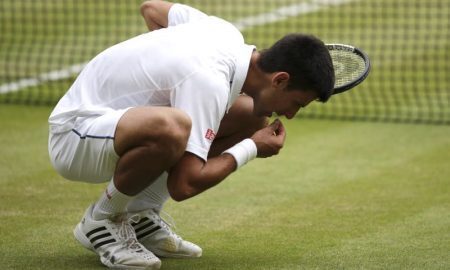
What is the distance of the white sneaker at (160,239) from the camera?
488 centimetres

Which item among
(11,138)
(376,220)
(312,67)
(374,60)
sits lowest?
(374,60)

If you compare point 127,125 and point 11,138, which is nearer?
point 127,125

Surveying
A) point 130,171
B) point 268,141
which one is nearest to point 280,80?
point 268,141

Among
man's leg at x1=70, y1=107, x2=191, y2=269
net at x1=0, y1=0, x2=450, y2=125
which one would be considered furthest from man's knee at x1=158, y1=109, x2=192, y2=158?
net at x1=0, y1=0, x2=450, y2=125

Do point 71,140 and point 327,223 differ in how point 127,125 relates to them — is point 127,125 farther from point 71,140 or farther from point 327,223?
point 327,223

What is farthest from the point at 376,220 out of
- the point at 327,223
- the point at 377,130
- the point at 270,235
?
the point at 377,130

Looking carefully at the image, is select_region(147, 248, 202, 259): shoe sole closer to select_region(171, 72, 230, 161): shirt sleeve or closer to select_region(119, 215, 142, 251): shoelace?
select_region(119, 215, 142, 251): shoelace

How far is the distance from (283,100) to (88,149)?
870 millimetres

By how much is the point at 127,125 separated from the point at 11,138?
11.8 ft

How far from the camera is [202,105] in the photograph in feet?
14.1

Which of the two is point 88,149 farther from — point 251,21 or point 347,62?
point 251,21

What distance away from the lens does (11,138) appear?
306 inches

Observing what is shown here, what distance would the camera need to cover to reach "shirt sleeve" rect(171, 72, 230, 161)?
170 inches

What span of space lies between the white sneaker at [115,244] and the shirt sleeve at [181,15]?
1014 millimetres
